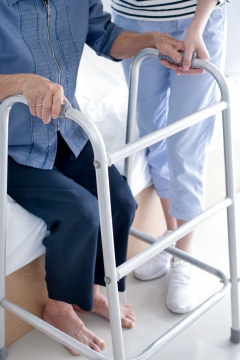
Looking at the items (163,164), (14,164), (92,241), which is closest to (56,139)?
(14,164)

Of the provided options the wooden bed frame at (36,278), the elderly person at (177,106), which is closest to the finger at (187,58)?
the elderly person at (177,106)

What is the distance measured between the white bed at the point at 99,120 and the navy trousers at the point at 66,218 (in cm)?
4

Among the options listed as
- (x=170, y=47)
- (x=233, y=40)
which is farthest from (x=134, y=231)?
(x=233, y=40)

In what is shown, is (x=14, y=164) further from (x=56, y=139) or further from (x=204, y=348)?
(x=204, y=348)

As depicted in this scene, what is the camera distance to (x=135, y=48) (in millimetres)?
1541

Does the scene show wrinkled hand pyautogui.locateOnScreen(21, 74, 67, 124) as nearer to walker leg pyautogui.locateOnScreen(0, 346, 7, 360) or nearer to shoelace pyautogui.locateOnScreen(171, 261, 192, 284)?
walker leg pyautogui.locateOnScreen(0, 346, 7, 360)

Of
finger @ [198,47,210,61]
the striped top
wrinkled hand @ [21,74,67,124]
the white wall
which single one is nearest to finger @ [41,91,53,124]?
wrinkled hand @ [21,74,67,124]

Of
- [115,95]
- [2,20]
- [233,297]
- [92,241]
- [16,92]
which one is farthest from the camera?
[115,95]

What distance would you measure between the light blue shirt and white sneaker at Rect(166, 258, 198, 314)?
0.59m

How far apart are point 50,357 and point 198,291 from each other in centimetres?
56

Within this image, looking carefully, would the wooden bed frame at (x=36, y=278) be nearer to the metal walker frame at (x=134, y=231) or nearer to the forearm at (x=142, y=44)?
the metal walker frame at (x=134, y=231)

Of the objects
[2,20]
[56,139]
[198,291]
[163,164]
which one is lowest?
[198,291]

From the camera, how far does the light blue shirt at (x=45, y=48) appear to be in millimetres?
1370

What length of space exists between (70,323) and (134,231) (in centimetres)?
34
